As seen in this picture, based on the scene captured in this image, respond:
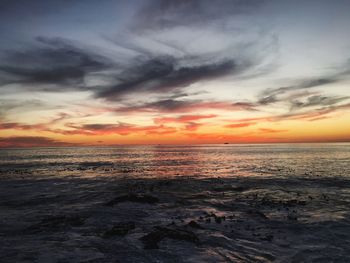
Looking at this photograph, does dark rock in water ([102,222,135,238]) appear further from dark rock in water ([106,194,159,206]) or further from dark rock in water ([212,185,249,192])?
dark rock in water ([212,185,249,192])

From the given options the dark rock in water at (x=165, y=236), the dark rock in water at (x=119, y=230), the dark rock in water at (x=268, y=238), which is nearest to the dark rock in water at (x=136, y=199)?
the dark rock in water at (x=119, y=230)

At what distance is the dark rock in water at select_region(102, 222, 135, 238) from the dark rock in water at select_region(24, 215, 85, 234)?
308 centimetres

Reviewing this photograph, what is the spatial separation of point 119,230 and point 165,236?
3.23 m

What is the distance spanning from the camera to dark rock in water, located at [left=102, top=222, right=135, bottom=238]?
18.4 metres

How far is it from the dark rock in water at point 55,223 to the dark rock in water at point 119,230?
3080mm

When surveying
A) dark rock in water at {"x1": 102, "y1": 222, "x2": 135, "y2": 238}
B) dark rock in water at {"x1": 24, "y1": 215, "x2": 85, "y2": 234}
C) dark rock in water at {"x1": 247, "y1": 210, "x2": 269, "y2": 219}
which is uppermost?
dark rock in water at {"x1": 102, "y1": 222, "x2": 135, "y2": 238}

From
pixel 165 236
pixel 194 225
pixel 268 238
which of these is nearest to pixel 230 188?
pixel 194 225

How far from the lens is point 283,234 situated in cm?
1858

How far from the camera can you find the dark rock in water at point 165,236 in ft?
54.3

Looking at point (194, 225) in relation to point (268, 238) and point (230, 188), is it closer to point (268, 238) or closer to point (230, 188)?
point (268, 238)

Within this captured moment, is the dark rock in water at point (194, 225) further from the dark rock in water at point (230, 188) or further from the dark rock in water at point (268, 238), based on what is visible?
the dark rock in water at point (230, 188)

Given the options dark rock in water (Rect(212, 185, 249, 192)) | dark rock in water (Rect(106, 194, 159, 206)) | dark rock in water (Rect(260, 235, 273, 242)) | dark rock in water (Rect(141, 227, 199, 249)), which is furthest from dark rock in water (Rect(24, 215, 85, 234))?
dark rock in water (Rect(212, 185, 249, 192))

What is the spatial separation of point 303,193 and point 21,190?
1385 inches

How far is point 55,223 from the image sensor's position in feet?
69.0
